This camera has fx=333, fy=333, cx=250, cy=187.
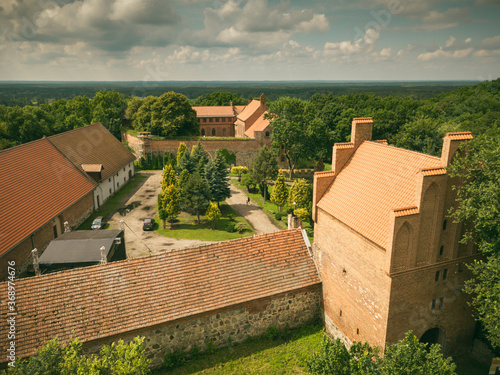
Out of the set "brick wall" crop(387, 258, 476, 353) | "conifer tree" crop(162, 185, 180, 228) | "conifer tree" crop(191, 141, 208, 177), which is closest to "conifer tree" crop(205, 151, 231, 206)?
"conifer tree" crop(191, 141, 208, 177)

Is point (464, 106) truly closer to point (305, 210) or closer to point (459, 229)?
point (305, 210)

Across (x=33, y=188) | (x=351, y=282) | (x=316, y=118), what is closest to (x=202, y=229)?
(x=33, y=188)

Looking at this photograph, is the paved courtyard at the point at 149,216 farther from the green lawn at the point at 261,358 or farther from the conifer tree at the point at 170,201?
the green lawn at the point at 261,358

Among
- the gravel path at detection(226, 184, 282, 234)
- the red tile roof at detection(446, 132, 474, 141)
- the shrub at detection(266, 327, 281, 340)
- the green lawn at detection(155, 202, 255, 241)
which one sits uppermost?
the red tile roof at detection(446, 132, 474, 141)

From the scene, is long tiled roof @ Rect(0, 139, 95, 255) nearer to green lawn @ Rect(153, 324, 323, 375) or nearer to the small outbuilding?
the small outbuilding

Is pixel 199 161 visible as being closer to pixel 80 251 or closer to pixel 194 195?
pixel 194 195
